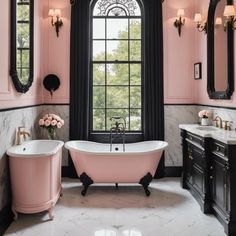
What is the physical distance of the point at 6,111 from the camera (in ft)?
10.8

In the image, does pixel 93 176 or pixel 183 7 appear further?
pixel 183 7

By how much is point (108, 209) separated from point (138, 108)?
84.4 inches

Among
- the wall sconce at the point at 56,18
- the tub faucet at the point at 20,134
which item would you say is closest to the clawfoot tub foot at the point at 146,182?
the tub faucet at the point at 20,134

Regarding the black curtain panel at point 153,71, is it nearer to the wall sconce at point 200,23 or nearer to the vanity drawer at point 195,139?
the wall sconce at point 200,23

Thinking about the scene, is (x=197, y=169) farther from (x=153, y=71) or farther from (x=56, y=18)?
(x=56, y=18)

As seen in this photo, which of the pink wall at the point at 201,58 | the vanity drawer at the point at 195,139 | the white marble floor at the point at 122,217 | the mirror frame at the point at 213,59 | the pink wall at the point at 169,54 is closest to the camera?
the white marble floor at the point at 122,217

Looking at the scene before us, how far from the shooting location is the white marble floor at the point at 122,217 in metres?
3.04

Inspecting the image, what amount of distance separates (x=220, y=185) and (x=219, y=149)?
0.38m

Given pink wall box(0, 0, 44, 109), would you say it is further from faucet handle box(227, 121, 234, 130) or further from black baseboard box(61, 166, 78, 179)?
faucet handle box(227, 121, 234, 130)

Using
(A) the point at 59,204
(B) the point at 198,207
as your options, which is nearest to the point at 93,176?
(A) the point at 59,204

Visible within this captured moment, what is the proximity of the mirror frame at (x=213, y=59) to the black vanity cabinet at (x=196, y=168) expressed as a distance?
0.69 m

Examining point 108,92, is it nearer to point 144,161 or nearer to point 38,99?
point 38,99

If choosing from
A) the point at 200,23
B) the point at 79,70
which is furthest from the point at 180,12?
the point at 79,70

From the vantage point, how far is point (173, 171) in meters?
5.17
